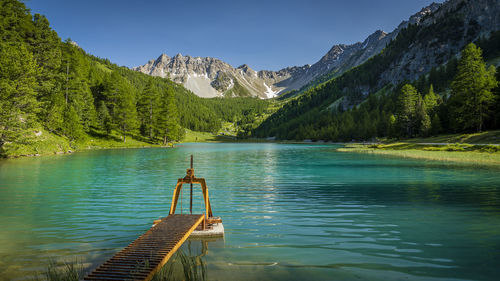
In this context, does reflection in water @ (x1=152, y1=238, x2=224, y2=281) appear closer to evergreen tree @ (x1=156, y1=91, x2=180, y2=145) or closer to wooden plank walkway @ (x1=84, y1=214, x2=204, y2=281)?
wooden plank walkway @ (x1=84, y1=214, x2=204, y2=281)

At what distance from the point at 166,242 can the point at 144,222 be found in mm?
5288

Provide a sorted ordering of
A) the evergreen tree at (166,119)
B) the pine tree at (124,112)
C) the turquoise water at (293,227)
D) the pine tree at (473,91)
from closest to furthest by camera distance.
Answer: the turquoise water at (293,227), the pine tree at (473,91), the pine tree at (124,112), the evergreen tree at (166,119)

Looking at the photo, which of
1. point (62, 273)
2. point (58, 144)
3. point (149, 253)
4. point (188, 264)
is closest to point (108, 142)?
point (58, 144)

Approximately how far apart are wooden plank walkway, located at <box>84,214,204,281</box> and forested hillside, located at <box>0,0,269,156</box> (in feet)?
157

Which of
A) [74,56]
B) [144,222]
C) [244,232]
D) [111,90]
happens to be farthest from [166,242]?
[74,56]

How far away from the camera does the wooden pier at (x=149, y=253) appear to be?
6398 millimetres

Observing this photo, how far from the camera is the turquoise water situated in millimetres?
7891

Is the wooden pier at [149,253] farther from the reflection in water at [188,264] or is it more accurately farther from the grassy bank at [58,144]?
the grassy bank at [58,144]

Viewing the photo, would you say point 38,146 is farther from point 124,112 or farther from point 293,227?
point 293,227

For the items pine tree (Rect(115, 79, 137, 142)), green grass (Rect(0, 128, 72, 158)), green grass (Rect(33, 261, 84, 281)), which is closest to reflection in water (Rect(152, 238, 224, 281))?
green grass (Rect(33, 261, 84, 281))

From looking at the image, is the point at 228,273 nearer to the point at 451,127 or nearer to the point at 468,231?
the point at 468,231

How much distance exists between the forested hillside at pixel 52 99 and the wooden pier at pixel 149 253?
4768cm

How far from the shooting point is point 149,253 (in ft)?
25.0

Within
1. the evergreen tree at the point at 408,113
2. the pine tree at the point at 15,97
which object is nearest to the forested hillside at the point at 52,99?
the pine tree at the point at 15,97
